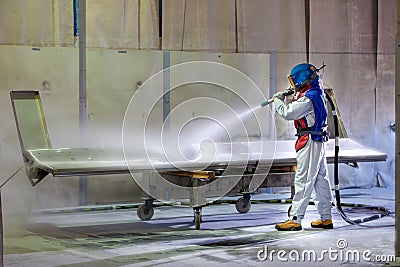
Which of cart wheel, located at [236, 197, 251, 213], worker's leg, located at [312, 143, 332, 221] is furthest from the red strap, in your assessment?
cart wheel, located at [236, 197, 251, 213]

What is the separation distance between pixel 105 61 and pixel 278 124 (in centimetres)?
297

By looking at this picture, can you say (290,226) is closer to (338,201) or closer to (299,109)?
(338,201)

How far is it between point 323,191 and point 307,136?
25.8 inches

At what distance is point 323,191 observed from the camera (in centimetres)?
854

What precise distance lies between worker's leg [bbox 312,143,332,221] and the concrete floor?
24 cm

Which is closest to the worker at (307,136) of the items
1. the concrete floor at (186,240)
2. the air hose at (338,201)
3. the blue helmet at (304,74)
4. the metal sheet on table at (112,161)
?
the blue helmet at (304,74)

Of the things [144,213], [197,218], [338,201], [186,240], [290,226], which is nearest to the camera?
[186,240]

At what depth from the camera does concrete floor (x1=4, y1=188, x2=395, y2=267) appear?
6.97 metres

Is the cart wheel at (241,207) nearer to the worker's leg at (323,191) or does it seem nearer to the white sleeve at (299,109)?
the worker's leg at (323,191)

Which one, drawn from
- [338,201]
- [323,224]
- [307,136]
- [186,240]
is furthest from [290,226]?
[186,240]

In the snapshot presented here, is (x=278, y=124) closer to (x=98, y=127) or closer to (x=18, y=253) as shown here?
(x=98, y=127)

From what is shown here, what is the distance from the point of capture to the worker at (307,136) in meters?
8.31

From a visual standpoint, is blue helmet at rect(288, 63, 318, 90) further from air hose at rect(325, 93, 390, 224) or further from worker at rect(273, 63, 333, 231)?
air hose at rect(325, 93, 390, 224)

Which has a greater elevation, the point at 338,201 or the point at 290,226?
the point at 338,201
